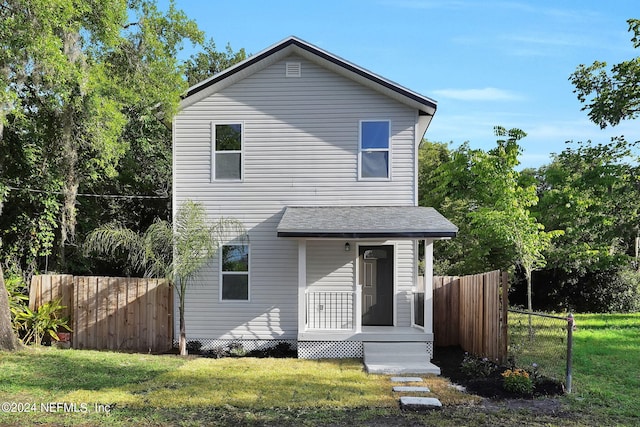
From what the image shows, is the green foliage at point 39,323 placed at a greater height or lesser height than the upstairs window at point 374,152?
lesser

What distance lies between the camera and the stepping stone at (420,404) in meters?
7.25

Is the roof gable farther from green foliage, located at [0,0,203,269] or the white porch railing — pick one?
the white porch railing

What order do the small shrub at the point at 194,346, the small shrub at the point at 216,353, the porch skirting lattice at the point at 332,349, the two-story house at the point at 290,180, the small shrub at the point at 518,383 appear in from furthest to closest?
1. the two-story house at the point at 290,180
2. the small shrub at the point at 194,346
3. the small shrub at the point at 216,353
4. the porch skirting lattice at the point at 332,349
5. the small shrub at the point at 518,383

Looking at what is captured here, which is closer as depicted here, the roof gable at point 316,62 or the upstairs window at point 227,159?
the roof gable at point 316,62

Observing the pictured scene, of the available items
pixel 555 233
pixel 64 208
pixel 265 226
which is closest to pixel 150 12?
pixel 64 208

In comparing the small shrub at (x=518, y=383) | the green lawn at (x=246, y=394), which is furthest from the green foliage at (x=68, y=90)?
the small shrub at (x=518, y=383)

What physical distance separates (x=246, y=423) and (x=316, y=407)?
1112 millimetres

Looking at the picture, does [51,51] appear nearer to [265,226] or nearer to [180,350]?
[265,226]

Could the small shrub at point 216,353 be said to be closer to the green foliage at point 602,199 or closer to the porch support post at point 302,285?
the porch support post at point 302,285

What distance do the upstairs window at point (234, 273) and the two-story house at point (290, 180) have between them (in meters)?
0.02


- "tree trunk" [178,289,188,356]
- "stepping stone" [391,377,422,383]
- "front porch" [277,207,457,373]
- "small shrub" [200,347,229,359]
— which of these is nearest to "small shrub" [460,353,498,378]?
"stepping stone" [391,377,422,383]

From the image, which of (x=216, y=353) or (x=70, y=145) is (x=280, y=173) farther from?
(x=70, y=145)

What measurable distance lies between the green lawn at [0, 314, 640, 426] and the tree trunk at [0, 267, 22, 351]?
30 centimetres

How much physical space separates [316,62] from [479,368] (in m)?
7.70
